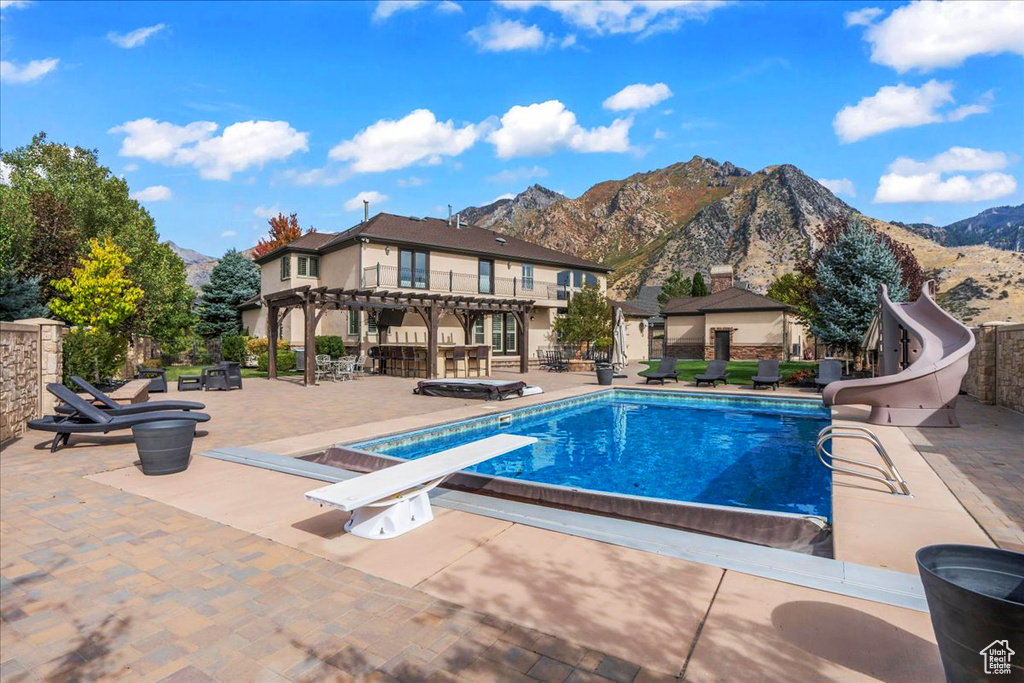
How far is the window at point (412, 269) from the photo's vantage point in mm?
24312

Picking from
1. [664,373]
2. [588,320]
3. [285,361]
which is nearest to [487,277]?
[588,320]

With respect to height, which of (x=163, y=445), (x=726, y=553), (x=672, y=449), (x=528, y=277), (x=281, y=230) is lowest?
(x=672, y=449)

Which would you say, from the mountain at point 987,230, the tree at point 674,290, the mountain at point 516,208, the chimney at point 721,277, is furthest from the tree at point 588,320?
the mountain at point 516,208

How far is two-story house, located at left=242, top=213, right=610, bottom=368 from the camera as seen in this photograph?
2380cm

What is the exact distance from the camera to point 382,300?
19.2 meters

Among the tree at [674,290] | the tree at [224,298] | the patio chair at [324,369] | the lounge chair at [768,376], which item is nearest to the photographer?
the lounge chair at [768,376]

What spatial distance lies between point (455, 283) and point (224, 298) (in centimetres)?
1842

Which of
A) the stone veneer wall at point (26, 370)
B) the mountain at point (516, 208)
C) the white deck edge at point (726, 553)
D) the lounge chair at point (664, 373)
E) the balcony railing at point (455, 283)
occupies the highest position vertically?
the mountain at point (516, 208)

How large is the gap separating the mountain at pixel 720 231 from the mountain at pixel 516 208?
1.41 meters

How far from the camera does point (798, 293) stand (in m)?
28.3

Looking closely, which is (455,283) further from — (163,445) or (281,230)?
(281,230)

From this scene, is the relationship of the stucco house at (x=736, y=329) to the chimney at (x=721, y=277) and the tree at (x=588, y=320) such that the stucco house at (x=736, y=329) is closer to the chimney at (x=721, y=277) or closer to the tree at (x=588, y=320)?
the chimney at (x=721, y=277)

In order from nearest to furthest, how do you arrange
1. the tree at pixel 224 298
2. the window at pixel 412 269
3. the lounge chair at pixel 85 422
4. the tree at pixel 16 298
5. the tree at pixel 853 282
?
the lounge chair at pixel 85 422 → the tree at pixel 16 298 → the tree at pixel 853 282 → the window at pixel 412 269 → the tree at pixel 224 298

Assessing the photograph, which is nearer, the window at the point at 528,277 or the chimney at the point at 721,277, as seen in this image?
the window at the point at 528,277
